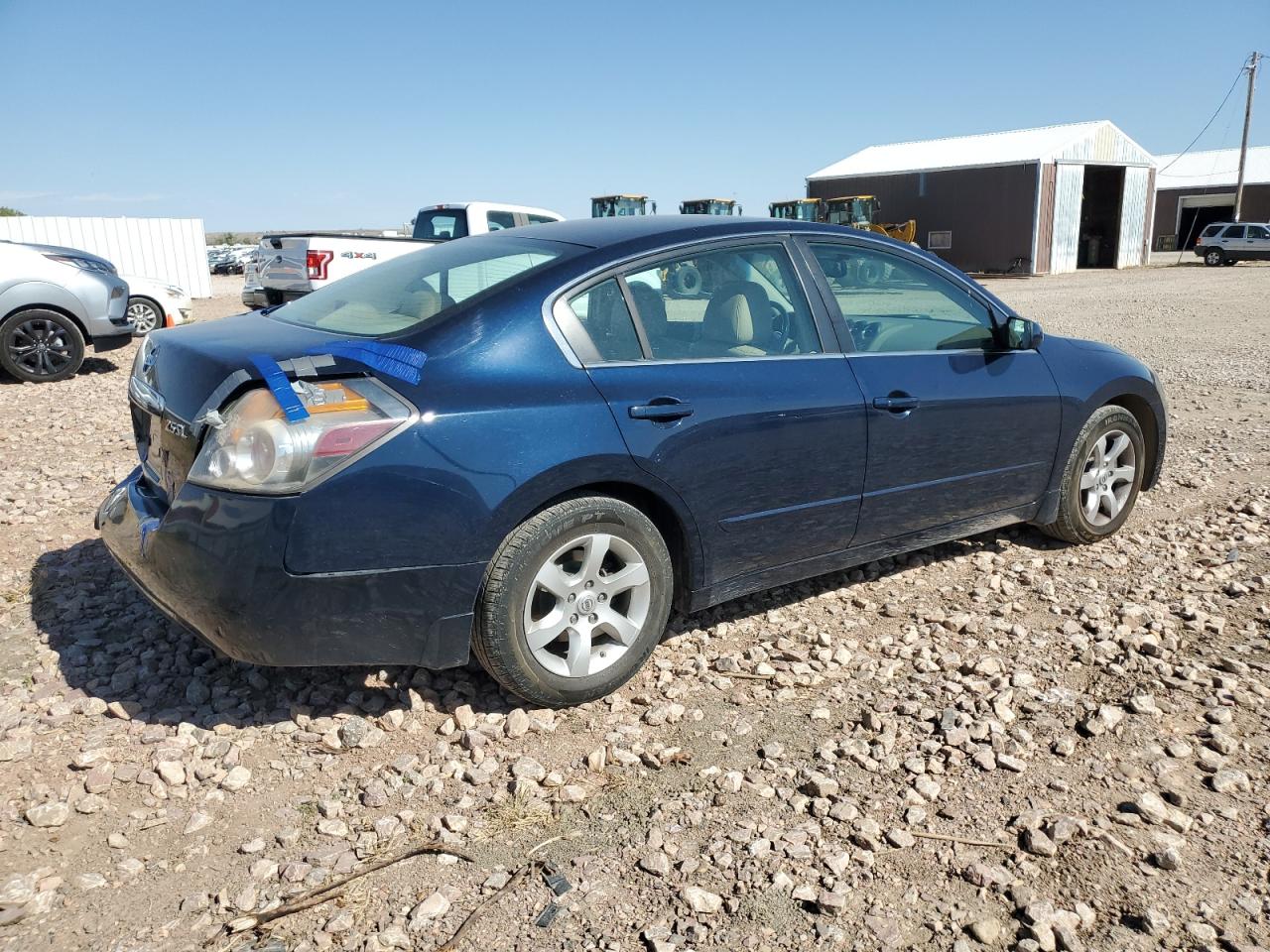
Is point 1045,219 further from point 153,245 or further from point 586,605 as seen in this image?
point 586,605

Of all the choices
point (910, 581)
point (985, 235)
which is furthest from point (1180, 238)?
point (910, 581)

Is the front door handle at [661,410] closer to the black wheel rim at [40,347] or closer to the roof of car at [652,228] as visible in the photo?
the roof of car at [652,228]

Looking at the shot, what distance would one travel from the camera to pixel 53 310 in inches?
406

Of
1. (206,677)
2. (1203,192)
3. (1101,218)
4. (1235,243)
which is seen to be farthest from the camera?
(1203,192)

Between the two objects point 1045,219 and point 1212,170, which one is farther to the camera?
point 1212,170

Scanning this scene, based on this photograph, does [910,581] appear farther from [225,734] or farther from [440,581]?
[225,734]

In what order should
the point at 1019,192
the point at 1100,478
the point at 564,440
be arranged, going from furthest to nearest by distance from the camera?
the point at 1019,192 → the point at 1100,478 → the point at 564,440

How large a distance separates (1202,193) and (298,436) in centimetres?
5686

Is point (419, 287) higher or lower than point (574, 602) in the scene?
higher

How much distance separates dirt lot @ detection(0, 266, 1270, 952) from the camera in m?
2.42

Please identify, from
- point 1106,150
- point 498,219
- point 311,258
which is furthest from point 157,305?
point 1106,150

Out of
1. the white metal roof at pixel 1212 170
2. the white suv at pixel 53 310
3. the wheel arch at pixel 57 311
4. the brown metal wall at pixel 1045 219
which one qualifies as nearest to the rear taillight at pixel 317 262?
the white suv at pixel 53 310

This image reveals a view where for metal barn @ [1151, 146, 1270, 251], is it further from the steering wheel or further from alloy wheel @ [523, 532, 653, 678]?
alloy wheel @ [523, 532, 653, 678]

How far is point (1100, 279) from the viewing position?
31297mm
